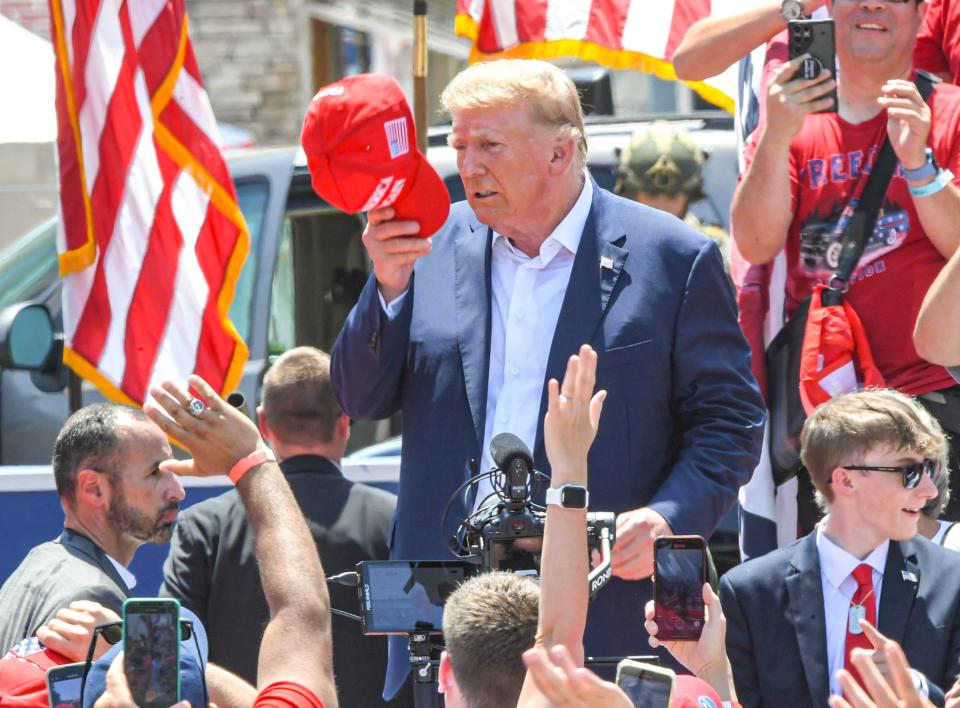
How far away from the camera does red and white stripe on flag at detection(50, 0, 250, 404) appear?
21.4 ft

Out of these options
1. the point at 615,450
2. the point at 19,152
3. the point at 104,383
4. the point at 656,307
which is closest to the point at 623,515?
the point at 615,450

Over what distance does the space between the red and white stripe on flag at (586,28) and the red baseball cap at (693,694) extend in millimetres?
4074

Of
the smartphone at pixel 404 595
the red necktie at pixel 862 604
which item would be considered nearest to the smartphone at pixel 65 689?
the smartphone at pixel 404 595

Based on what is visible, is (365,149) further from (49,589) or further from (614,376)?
(49,589)

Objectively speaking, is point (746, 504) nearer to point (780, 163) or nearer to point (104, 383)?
point (780, 163)

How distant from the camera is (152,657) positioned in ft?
9.08

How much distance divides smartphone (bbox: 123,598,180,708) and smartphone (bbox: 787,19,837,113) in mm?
2813

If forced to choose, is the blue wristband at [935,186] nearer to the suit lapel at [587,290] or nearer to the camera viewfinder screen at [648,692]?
the suit lapel at [587,290]

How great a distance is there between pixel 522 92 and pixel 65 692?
6.10 ft

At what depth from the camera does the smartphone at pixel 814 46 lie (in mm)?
4941

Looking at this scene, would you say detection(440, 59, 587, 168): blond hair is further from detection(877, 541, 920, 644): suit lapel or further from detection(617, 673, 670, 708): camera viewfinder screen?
detection(617, 673, 670, 708): camera viewfinder screen

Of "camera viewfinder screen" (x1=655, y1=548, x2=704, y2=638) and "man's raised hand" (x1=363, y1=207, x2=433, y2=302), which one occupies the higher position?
"man's raised hand" (x1=363, y1=207, x2=433, y2=302)

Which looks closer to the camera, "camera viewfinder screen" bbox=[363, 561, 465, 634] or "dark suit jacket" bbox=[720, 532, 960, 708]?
"camera viewfinder screen" bbox=[363, 561, 465, 634]

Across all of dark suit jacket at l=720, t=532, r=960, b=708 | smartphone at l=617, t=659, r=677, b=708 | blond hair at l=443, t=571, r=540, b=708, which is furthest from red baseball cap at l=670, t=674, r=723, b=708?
dark suit jacket at l=720, t=532, r=960, b=708
